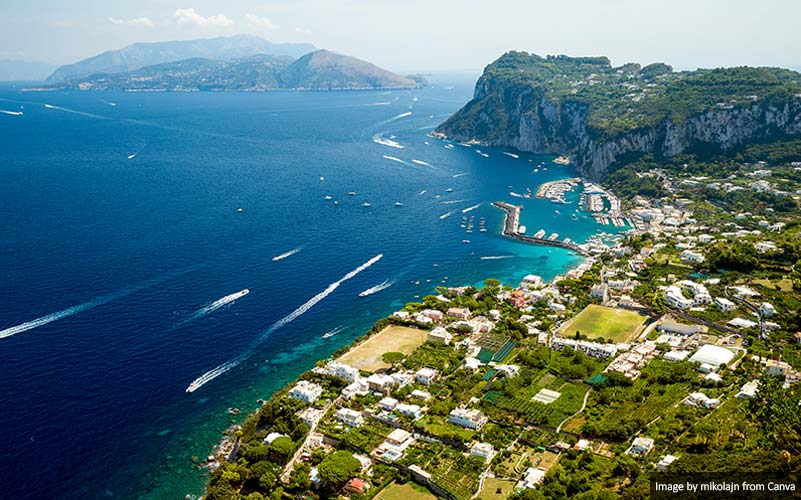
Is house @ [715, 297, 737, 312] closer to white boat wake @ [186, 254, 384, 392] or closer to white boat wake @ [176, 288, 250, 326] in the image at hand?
white boat wake @ [186, 254, 384, 392]

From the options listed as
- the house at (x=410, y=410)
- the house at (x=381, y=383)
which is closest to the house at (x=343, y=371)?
the house at (x=381, y=383)

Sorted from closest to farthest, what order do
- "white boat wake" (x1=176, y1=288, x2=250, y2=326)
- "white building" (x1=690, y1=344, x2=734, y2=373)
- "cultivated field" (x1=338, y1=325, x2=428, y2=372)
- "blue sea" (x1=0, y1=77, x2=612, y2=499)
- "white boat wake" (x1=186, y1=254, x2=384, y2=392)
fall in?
"blue sea" (x1=0, y1=77, x2=612, y2=499), "white building" (x1=690, y1=344, x2=734, y2=373), "white boat wake" (x1=186, y1=254, x2=384, y2=392), "cultivated field" (x1=338, y1=325, x2=428, y2=372), "white boat wake" (x1=176, y1=288, x2=250, y2=326)

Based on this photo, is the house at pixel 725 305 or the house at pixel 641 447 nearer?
the house at pixel 641 447

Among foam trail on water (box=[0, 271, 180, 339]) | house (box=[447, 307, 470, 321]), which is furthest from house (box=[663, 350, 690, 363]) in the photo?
foam trail on water (box=[0, 271, 180, 339])

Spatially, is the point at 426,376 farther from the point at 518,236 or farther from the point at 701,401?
the point at 518,236

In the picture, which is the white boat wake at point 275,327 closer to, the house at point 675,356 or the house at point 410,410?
the house at point 410,410
